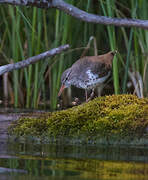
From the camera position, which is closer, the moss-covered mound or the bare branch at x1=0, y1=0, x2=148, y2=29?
the moss-covered mound

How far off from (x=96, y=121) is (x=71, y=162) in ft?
3.04

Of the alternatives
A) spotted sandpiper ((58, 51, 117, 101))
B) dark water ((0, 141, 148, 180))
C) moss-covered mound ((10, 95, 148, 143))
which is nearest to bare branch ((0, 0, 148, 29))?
moss-covered mound ((10, 95, 148, 143))

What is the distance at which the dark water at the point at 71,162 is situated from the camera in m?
3.17

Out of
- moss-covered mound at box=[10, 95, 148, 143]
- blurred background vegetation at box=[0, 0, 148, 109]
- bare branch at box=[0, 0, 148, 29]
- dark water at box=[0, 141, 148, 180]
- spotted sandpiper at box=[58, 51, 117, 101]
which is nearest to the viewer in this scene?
dark water at box=[0, 141, 148, 180]

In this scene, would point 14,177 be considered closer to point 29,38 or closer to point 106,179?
point 106,179

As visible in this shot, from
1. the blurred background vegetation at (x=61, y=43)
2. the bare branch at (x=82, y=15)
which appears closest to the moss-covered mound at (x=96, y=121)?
the bare branch at (x=82, y=15)

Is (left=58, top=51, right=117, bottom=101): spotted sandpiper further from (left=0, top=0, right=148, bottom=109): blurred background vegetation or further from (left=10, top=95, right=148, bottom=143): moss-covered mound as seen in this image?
(left=10, top=95, right=148, bottom=143): moss-covered mound

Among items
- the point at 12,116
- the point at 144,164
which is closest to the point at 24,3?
the point at 12,116

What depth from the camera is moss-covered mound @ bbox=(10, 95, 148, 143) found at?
14.6ft

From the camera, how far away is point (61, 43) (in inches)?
295

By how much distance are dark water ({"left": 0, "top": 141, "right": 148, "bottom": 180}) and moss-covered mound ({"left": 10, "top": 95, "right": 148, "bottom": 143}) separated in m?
0.18

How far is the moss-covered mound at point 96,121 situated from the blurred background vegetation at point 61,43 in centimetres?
178

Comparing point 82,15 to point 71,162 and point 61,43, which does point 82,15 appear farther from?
point 61,43

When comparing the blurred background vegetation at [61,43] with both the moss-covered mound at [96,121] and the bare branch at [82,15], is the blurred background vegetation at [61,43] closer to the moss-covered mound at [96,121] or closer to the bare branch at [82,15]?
the bare branch at [82,15]
